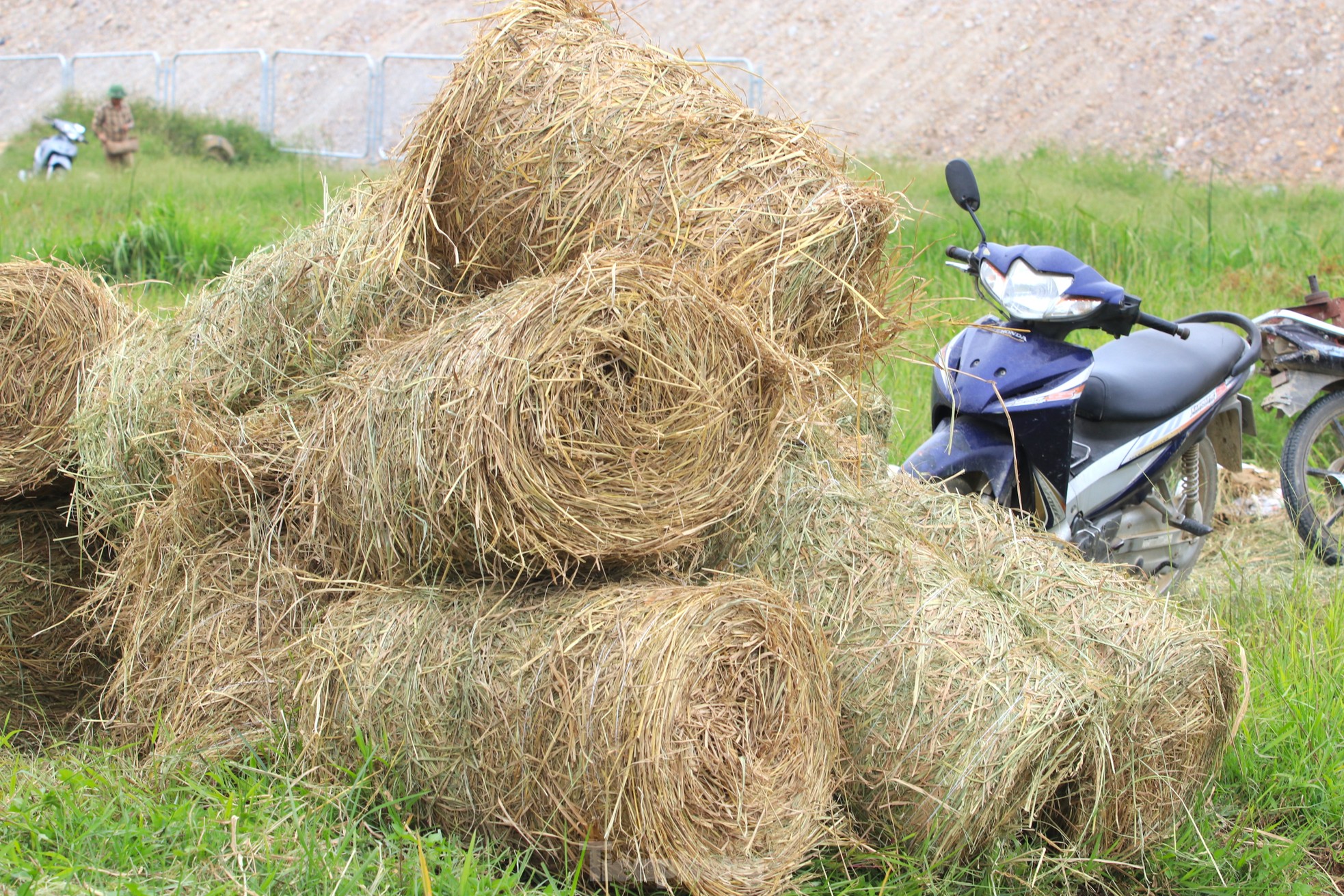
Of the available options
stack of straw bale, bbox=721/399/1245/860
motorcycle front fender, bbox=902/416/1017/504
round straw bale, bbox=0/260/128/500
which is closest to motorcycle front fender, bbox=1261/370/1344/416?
motorcycle front fender, bbox=902/416/1017/504

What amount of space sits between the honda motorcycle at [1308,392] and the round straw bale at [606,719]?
13.0ft

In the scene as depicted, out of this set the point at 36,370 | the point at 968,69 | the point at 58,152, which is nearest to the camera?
the point at 36,370

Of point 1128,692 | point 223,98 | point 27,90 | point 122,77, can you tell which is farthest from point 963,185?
point 27,90

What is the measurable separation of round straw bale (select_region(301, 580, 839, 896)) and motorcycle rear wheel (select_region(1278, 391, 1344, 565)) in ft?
12.5

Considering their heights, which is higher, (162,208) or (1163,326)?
(1163,326)

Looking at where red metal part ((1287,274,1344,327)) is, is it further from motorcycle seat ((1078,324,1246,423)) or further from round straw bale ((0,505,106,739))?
round straw bale ((0,505,106,739))

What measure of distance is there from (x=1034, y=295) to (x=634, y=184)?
1936mm

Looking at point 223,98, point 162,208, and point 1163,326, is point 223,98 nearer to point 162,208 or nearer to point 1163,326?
point 162,208

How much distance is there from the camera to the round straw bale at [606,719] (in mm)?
2506

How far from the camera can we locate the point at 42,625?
153 inches

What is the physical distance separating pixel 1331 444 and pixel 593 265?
5.91 m

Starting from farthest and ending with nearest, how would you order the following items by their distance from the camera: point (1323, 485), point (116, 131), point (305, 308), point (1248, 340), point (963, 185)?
point (116, 131), point (1323, 485), point (1248, 340), point (963, 185), point (305, 308)

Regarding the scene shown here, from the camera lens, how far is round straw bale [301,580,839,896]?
251 centimetres

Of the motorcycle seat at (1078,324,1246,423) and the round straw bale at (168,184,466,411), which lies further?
the motorcycle seat at (1078,324,1246,423)
